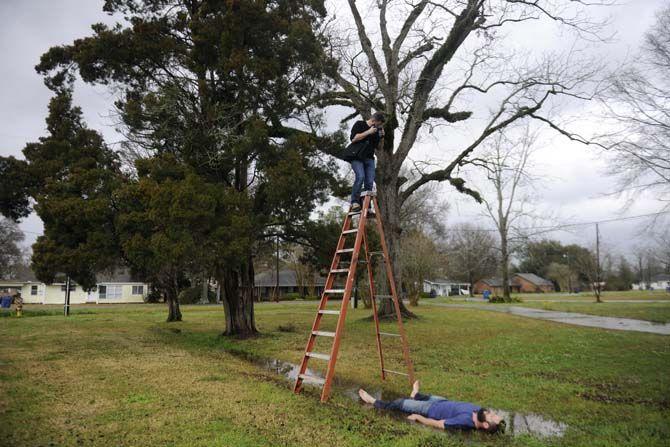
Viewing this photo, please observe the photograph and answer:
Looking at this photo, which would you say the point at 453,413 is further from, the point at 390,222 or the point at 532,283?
the point at 532,283

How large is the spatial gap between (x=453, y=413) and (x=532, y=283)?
8572cm

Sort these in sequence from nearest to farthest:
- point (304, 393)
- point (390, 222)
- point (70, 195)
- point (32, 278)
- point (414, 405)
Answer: point (414, 405) → point (304, 393) → point (70, 195) → point (390, 222) → point (32, 278)

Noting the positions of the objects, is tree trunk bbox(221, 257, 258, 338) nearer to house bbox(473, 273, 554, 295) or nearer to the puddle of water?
the puddle of water

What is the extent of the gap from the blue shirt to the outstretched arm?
3.0 inches

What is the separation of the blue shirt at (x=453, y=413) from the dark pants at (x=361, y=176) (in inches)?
124

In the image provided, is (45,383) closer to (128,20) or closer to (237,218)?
(237,218)

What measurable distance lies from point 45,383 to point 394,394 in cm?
546

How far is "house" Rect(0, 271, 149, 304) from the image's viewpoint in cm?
4738

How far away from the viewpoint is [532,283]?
3226 inches

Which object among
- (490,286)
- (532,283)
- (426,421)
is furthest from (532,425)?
(532,283)

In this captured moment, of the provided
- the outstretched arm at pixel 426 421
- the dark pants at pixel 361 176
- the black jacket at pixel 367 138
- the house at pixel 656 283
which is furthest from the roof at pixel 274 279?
the house at pixel 656 283

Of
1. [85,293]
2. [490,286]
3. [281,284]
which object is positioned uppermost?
[281,284]

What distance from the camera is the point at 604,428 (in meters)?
4.64

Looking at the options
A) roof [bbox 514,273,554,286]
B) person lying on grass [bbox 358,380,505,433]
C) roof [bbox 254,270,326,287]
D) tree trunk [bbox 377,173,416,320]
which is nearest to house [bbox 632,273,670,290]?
roof [bbox 514,273,554,286]
